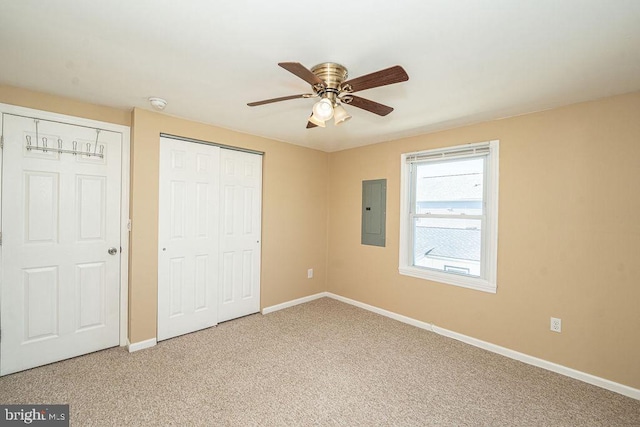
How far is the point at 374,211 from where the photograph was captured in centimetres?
397

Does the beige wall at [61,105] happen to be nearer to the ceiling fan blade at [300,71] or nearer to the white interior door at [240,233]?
the white interior door at [240,233]

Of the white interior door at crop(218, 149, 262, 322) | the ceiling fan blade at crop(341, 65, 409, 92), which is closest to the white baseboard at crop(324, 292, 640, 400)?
the white interior door at crop(218, 149, 262, 322)

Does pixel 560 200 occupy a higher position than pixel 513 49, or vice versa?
pixel 513 49

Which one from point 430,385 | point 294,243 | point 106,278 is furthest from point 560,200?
point 106,278

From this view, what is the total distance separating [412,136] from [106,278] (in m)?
3.70

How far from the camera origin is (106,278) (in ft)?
8.97

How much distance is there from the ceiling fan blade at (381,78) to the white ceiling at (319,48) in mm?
219

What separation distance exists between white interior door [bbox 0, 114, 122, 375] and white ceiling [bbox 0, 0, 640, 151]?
1.65ft

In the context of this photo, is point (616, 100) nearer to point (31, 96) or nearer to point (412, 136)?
point (412, 136)

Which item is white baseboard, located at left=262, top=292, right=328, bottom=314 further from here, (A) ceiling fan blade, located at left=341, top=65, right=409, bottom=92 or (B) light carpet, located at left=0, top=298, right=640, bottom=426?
(A) ceiling fan blade, located at left=341, top=65, right=409, bottom=92

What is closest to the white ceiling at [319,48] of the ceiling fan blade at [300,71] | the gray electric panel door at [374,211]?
the ceiling fan blade at [300,71]

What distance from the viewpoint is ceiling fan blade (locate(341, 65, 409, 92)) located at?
57.7 inches

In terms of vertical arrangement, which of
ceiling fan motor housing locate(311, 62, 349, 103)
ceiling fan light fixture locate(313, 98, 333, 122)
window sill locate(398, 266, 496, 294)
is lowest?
window sill locate(398, 266, 496, 294)

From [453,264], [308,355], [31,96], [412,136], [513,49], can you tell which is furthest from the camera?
[412,136]
